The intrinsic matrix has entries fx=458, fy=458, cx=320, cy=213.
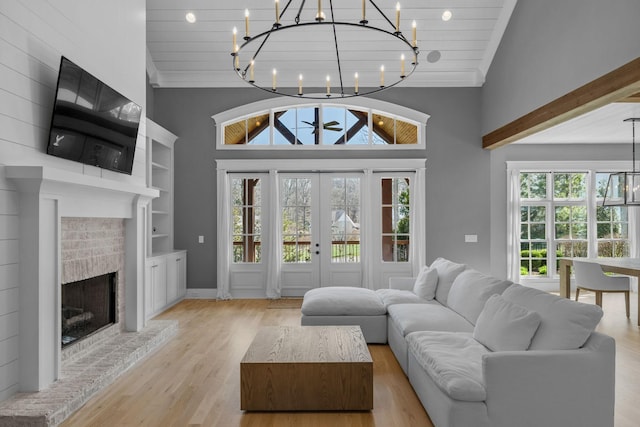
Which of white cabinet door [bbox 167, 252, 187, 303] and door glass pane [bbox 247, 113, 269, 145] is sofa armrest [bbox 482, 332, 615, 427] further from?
door glass pane [bbox 247, 113, 269, 145]

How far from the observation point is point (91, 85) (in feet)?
12.0

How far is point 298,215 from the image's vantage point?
24.3 feet

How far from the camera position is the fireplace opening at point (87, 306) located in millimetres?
3838

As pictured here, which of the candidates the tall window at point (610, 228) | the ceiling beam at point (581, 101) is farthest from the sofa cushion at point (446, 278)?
the tall window at point (610, 228)

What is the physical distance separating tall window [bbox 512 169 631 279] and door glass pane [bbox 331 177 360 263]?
308 cm

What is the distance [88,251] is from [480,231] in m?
5.73

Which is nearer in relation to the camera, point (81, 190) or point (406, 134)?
point (81, 190)

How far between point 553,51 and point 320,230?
4.05m

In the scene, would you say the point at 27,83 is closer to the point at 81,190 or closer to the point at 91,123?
the point at 91,123

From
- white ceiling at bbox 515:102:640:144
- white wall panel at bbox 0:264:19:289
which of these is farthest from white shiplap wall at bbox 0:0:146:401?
white ceiling at bbox 515:102:640:144

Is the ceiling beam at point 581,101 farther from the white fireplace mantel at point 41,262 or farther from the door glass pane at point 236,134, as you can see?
the white fireplace mantel at point 41,262

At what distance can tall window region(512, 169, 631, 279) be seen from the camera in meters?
8.11

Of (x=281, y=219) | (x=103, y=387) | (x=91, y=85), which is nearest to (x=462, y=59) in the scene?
(x=281, y=219)

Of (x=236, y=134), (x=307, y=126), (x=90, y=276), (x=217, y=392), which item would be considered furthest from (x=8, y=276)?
(x=307, y=126)
